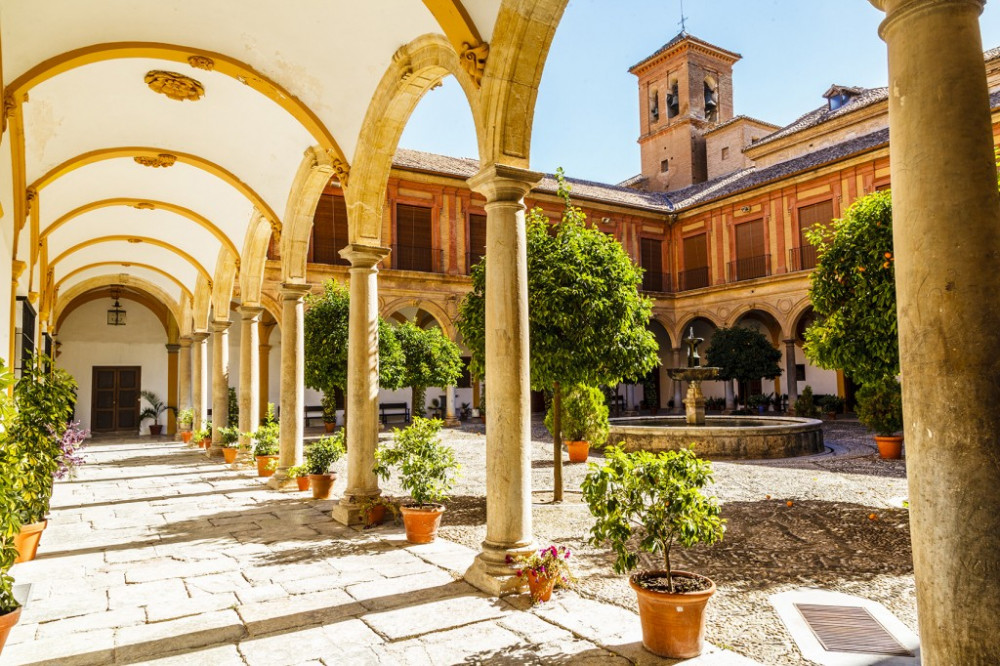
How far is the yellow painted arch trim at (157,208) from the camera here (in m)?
10.1

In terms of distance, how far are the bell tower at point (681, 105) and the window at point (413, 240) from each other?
14.8 metres

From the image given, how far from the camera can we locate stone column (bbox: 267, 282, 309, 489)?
27.1 feet

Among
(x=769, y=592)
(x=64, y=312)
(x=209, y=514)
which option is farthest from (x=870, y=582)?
(x=64, y=312)

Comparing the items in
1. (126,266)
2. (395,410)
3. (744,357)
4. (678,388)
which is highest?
(126,266)

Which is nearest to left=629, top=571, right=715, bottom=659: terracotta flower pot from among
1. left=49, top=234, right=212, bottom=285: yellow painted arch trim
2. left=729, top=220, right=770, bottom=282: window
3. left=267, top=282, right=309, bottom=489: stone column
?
left=267, top=282, right=309, bottom=489: stone column

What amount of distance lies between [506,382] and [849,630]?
225cm

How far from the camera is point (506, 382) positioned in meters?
4.14

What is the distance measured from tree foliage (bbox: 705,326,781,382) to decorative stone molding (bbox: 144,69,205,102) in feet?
48.0

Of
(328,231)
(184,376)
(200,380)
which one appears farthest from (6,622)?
(328,231)

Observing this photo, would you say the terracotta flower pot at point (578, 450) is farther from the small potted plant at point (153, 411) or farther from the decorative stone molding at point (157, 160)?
the small potted plant at point (153, 411)

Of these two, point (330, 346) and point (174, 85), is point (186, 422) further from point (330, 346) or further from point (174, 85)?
point (174, 85)

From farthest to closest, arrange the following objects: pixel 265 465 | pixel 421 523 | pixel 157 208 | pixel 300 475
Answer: pixel 157 208, pixel 265 465, pixel 300 475, pixel 421 523

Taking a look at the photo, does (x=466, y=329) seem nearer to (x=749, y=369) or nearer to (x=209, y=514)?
(x=209, y=514)

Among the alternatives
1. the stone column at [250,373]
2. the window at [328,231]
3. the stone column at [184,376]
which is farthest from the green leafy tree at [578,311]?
the window at [328,231]
